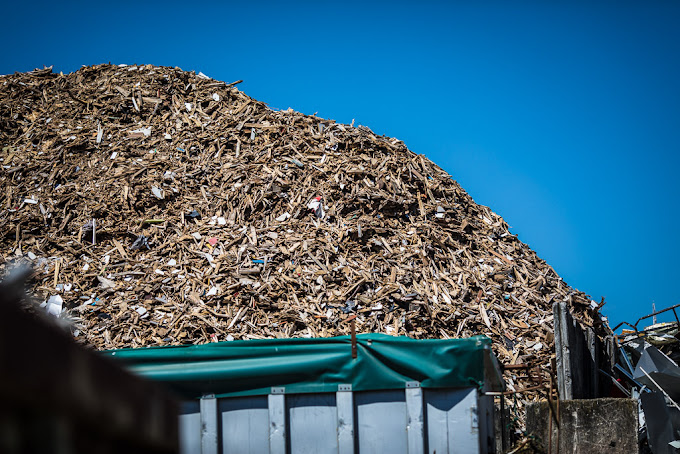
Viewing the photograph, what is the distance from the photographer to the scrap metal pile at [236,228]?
36.8 ft

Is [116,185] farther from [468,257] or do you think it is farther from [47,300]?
[468,257]

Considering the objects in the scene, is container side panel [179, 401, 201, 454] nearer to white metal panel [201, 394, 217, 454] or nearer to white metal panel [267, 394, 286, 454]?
white metal panel [201, 394, 217, 454]

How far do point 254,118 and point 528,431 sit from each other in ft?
32.8

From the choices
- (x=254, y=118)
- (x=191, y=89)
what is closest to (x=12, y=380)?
(x=254, y=118)

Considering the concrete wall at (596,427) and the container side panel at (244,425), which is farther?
the concrete wall at (596,427)

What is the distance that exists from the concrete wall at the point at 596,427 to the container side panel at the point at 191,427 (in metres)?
4.49

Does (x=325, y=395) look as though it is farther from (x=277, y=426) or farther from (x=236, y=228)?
(x=236, y=228)

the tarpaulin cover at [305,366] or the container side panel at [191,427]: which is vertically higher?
the tarpaulin cover at [305,366]

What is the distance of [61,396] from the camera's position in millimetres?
1070

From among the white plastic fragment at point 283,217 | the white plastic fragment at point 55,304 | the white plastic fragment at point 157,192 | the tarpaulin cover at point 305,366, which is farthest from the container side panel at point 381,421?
the white plastic fragment at point 157,192

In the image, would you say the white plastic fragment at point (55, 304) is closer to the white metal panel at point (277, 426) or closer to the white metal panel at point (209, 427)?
the white metal panel at point (209, 427)

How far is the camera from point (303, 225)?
42.5ft

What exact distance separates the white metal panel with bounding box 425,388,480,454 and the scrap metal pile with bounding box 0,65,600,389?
15.3 feet

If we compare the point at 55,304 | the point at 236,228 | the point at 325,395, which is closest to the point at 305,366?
Result: the point at 325,395
